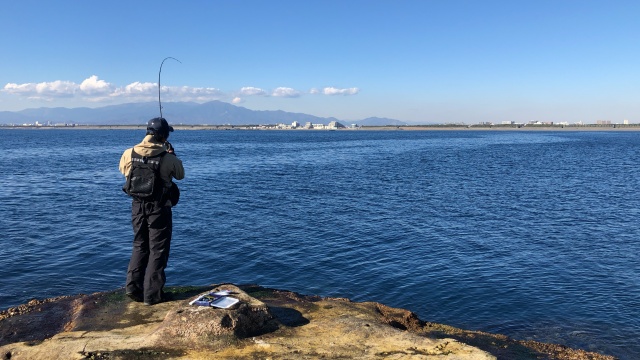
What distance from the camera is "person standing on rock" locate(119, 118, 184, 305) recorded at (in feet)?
28.5

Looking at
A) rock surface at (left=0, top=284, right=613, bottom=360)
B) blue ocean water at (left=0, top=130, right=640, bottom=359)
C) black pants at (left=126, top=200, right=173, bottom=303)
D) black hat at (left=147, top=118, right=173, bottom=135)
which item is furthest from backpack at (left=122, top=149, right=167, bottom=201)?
blue ocean water at (left=0, top=130, right=640, bottom=359)

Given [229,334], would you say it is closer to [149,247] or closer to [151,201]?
[149,247]

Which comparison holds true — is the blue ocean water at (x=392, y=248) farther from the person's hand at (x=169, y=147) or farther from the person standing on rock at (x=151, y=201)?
the person's hand at (x=169, y=147)

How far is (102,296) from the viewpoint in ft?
31.8

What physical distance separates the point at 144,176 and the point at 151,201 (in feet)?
1.59

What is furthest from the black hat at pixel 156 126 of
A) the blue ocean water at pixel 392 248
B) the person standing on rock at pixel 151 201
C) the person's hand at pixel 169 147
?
the blue ocean water at pixel 392 248

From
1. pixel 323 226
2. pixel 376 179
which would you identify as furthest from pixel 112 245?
pixel 376 179

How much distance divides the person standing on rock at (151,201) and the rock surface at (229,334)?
461 mm

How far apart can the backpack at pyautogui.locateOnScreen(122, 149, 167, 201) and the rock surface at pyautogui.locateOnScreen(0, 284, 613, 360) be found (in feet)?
6.91

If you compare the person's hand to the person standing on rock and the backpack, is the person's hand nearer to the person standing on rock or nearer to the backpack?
the person standing on rock

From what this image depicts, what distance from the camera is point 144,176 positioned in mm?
8664

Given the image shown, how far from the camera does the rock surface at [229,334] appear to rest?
694cm

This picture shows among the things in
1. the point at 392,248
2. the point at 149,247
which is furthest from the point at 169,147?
Answer: the point at 392,248

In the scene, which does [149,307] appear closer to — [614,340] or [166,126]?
[166,126]
